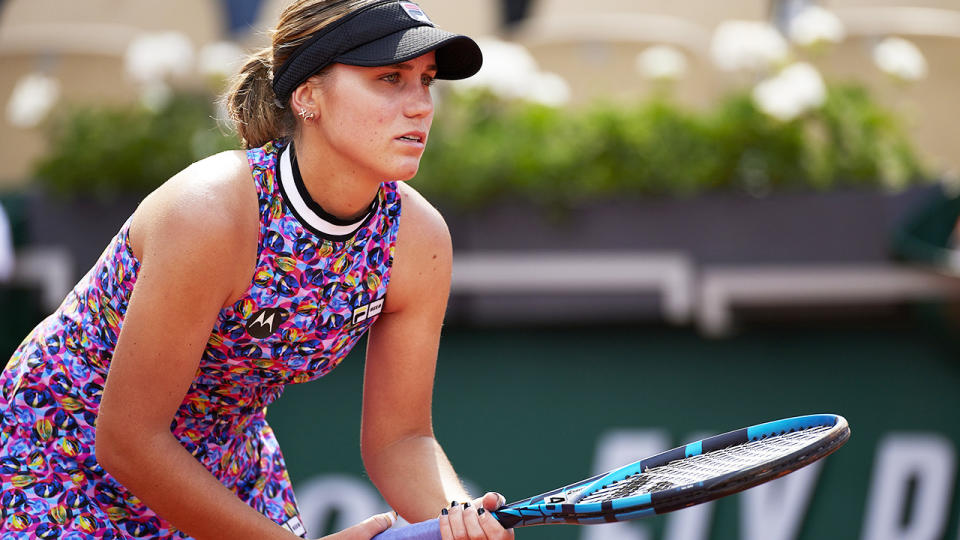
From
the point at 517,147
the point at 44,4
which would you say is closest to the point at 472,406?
the point at 517,147

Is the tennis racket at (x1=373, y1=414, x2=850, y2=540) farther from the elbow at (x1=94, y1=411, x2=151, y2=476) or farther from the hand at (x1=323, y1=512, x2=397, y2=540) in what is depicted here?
the elbow at (x1=94, y1=411, x2=151, y2=476)

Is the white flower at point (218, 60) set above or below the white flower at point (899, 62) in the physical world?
above

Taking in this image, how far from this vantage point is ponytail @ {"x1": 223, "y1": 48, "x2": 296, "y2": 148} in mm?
2244

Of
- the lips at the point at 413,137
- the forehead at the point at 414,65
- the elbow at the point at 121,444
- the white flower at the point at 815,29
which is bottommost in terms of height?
the elbow at the point at 121,444

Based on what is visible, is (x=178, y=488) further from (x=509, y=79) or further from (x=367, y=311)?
(x=509, y=79)

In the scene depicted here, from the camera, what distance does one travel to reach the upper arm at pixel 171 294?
1.97 metres

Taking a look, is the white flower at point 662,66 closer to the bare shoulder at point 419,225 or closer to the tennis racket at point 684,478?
the bare shoulder at point 419,225

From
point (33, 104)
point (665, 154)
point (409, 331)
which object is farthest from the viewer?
point (33, 104)

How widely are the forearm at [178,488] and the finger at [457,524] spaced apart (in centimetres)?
31

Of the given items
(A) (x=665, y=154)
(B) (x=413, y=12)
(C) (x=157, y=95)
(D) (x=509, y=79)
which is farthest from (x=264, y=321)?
(C) (x=157, y=95)

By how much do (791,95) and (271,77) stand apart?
3090 mm

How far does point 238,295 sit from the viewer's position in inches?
81.2

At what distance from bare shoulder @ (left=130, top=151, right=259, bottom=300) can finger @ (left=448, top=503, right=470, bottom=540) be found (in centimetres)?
53

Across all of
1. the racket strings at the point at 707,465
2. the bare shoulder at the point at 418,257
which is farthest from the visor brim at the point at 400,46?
the racket strings at the point at 707,465
